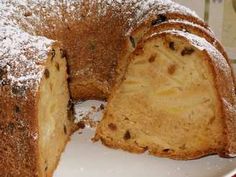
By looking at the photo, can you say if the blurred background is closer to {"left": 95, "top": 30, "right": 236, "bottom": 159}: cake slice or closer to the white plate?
{"left": 95, "top": 30, "right": 236, "bottom": 159}: cake slice

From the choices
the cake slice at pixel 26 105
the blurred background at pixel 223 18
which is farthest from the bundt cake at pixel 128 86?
the blurred background at pixel 223 18

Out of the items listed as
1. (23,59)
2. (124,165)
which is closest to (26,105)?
(23,59)

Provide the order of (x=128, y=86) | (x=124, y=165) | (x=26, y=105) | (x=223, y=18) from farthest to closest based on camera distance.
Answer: (x=223, y=18) < (x=128, y=86) < (x=124, y=165) < (x=26, y=105)

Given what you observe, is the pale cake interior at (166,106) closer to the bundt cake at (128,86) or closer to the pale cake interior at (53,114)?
the bundt cake at (128,86)

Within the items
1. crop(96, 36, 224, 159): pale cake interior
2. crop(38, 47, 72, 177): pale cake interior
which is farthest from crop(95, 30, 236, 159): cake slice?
crop(38, 47, 72, 177): pale cake interior

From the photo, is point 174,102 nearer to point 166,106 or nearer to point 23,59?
point 166,106

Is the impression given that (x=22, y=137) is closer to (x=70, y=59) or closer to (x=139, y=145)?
(x=139, y=145)

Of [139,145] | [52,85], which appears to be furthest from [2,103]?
[139,145]
